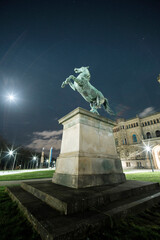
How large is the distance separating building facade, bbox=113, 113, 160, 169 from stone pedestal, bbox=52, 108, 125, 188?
35.8 meters

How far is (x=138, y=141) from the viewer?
40.6m

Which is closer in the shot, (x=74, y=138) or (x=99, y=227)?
(x=99, y=227)

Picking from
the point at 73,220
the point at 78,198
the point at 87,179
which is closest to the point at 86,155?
the point at 87,179

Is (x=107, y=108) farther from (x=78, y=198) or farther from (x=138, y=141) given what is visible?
(x=138, y=141)

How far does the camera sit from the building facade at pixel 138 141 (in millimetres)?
34031

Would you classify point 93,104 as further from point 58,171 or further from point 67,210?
point 67,210

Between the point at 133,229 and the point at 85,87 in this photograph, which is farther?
the point at 85,87

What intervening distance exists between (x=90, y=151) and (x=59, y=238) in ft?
9.84

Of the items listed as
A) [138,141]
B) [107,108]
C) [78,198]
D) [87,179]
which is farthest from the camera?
[138,141]

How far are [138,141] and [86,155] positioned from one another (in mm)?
43185

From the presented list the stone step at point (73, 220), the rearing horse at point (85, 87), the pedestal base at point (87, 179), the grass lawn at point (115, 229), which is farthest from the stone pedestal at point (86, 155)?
the grass lawn at point (115, 229)

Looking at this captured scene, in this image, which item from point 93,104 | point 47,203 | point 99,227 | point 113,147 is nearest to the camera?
point 99,227

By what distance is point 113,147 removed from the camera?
17.3ft

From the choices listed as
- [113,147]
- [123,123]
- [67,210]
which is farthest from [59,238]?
[123,123]
